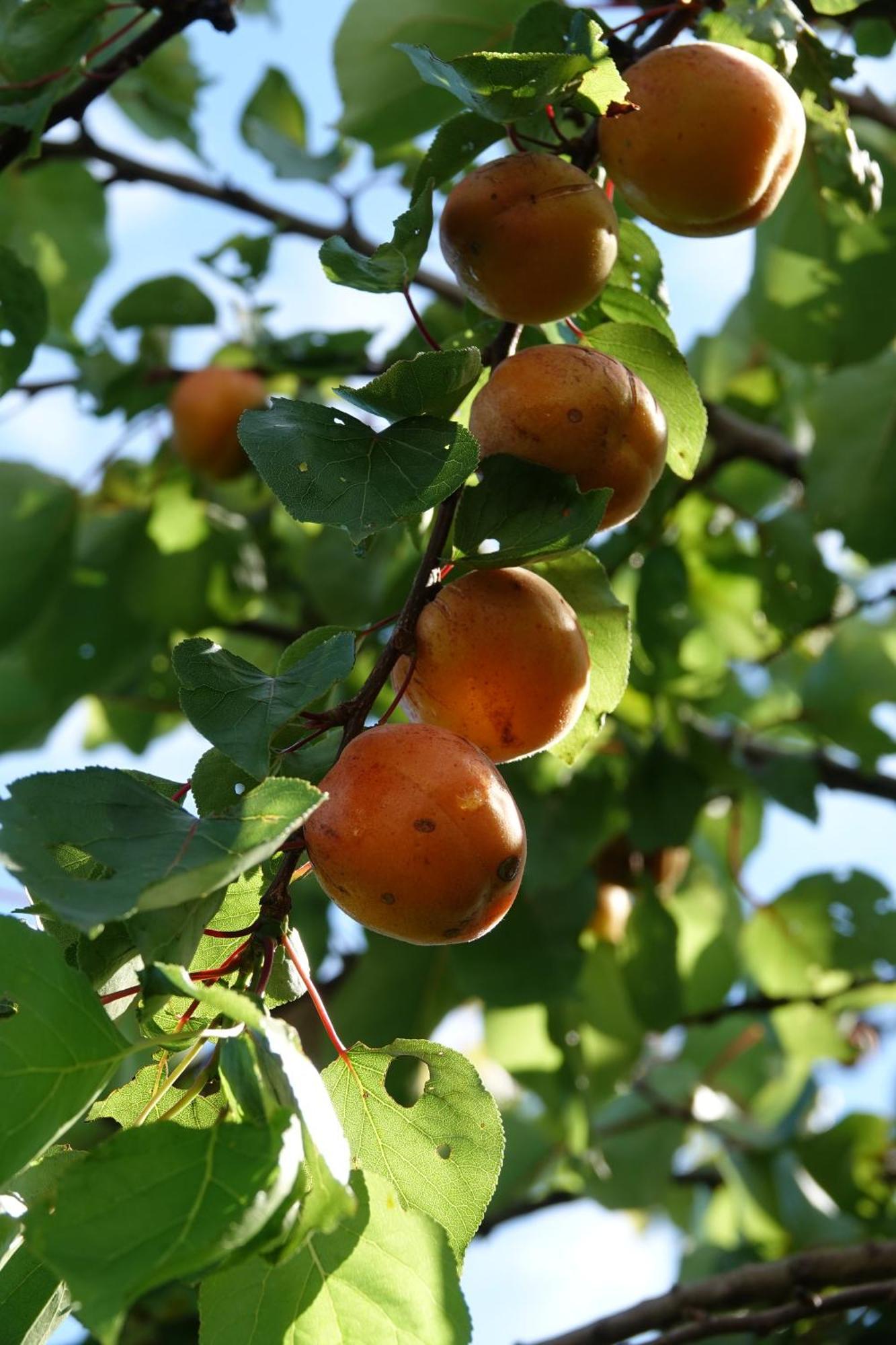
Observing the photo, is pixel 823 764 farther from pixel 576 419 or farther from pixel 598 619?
pixel 576 419

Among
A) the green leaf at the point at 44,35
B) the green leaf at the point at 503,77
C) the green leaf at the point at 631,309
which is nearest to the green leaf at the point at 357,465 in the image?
the green leaf at the point at 503,77

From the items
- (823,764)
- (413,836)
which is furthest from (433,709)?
(823,764)

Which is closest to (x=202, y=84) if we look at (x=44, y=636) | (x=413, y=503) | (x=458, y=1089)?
(x=44, y=636)

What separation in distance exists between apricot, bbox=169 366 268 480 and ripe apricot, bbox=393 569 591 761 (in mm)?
1443

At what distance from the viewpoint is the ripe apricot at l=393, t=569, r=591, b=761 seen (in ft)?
2.94

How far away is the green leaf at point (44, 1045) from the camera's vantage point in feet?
2.19

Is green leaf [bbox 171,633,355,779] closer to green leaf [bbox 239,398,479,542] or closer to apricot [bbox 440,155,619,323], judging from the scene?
green leaf [bbox 239,398,479,542]

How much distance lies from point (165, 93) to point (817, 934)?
6.34ft

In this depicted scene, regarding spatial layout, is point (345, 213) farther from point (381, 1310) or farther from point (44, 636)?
point (381, 1310)

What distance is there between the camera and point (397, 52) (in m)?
1.65

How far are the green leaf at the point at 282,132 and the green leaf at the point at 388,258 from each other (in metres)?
1.42

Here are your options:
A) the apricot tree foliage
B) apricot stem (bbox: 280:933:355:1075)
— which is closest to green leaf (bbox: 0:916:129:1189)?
the apricot tree foliage

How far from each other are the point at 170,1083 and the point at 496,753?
12.2 inches

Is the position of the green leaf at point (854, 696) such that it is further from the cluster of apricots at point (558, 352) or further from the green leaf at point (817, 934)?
the cluster of apricots at point (558, 352)
